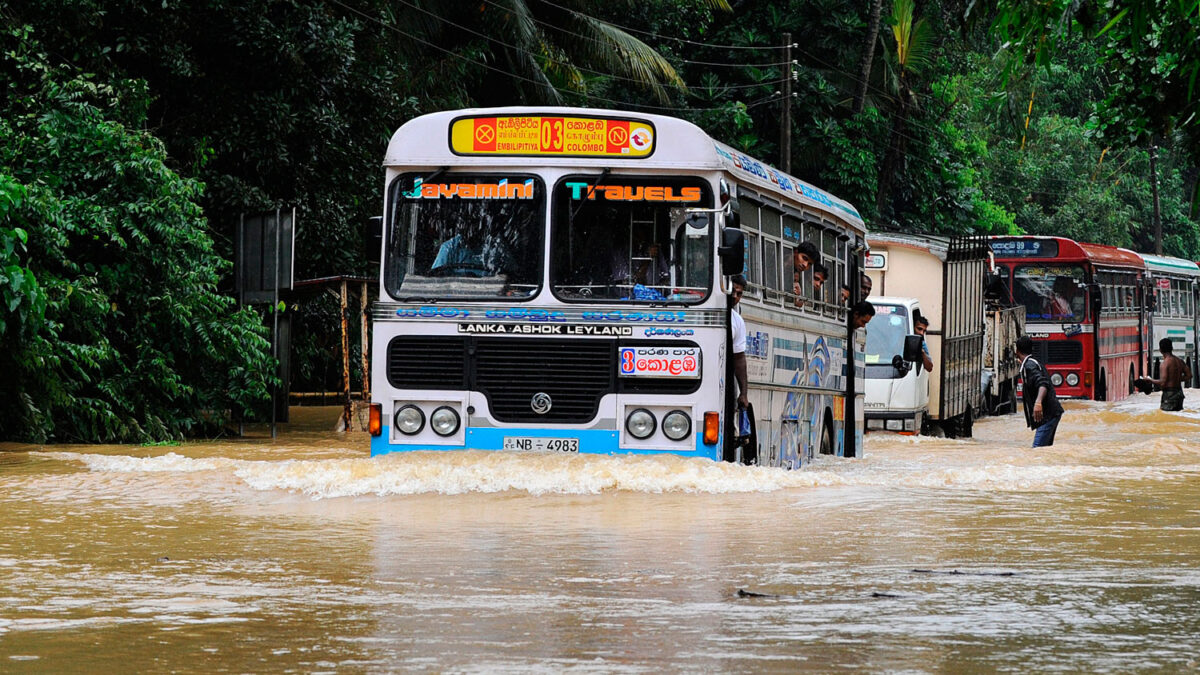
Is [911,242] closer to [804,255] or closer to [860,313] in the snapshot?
[860,313]

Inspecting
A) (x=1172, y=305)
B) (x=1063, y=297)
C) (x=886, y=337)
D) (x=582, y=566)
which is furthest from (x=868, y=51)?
Result: (x=582, y=566)

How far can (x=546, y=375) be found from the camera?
12.0m

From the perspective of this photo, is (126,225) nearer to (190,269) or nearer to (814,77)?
(190,269)

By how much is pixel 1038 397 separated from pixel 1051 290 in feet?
51.2

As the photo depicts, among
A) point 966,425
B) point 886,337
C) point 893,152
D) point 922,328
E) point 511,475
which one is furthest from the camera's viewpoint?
point 893,152

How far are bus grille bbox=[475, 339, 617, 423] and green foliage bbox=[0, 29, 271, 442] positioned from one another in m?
6.49

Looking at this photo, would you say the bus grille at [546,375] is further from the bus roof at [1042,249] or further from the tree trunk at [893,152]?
the tree trunk at [893,152]

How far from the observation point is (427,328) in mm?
11906

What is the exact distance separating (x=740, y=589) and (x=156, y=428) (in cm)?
1182

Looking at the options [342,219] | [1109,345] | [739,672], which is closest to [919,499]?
[739,672]

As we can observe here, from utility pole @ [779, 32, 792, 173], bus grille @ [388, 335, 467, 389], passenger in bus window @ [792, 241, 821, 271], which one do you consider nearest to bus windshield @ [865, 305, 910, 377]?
passenger in bus window @ [792, 241, 821, 271]

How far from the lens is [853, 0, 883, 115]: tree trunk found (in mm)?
37312

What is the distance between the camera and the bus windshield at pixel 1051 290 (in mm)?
32500

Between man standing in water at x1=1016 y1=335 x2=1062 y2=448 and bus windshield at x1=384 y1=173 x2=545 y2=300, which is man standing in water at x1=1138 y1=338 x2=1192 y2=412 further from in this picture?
→ bus windshield at x1=384 y1=173 x2=545 y2=300
